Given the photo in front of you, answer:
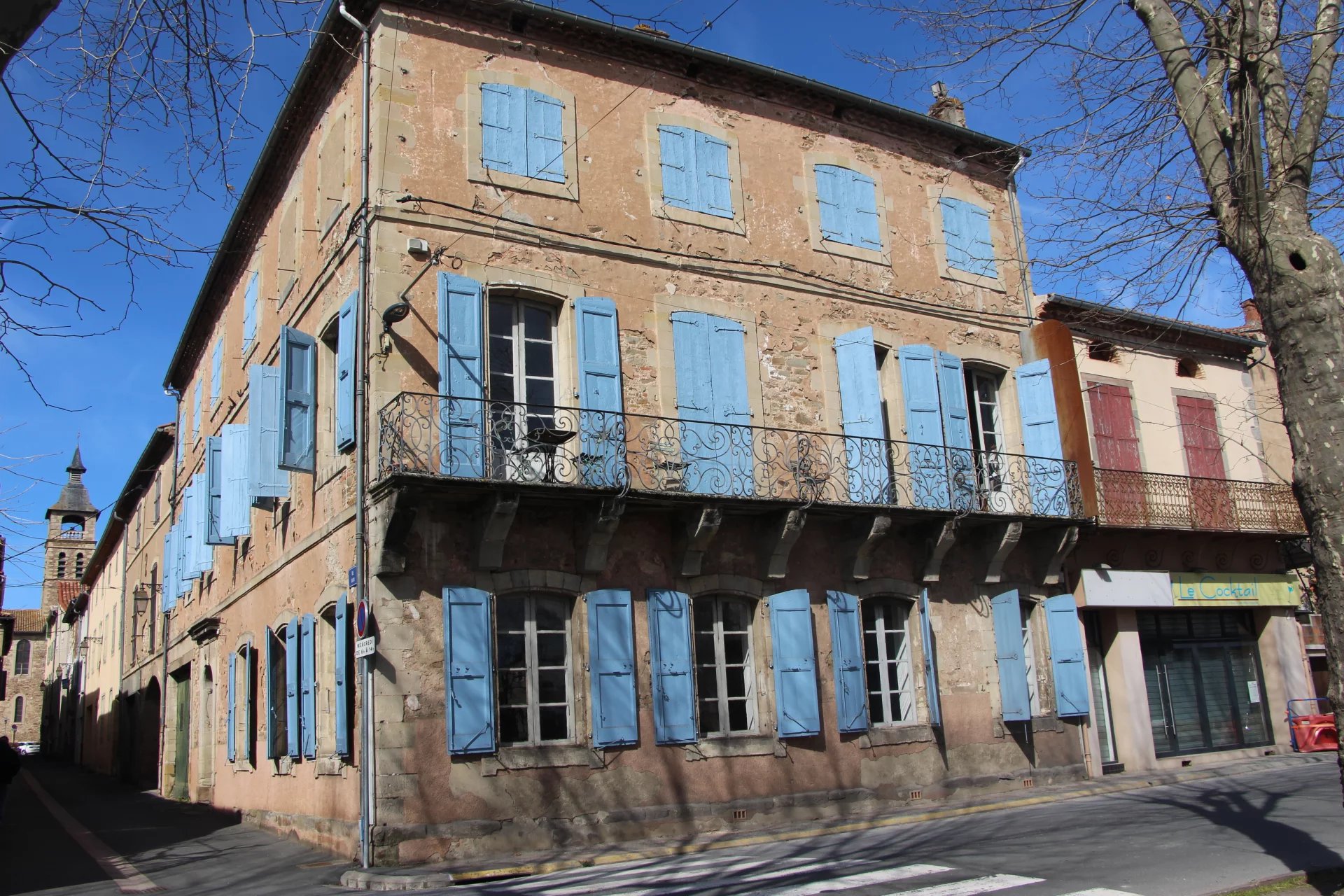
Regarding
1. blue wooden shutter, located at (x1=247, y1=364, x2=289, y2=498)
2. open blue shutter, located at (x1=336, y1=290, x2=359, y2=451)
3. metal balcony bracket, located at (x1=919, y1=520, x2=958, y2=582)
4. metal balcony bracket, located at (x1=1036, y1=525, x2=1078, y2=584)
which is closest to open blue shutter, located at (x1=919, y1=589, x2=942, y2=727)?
metal balcony bracket, located at (x1=919, y1=520, x2=958, y2=582)

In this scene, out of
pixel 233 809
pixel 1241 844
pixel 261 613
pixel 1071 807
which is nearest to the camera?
pixel 1241 844

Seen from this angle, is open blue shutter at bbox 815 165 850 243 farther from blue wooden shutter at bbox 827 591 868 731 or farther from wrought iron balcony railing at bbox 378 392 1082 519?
blue wooden shutter at bbox 827 591 868 731

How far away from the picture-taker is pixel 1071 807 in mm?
12008

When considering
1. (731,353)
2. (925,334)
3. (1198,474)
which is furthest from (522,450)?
(1198,474)

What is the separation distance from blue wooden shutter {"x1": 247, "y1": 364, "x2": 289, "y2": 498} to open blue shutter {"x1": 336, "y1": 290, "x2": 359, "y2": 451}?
1.43 meters

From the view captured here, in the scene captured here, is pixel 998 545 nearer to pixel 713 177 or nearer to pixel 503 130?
pixel 713 177

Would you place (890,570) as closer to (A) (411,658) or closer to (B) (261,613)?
(A) (411,658)

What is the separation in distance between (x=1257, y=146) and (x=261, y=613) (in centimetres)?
1294

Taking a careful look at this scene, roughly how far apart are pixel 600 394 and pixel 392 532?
9.25ft

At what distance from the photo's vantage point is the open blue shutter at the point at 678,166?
13.1 m

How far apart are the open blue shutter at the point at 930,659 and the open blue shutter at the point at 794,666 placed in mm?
1621

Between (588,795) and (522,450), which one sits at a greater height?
(522,450)

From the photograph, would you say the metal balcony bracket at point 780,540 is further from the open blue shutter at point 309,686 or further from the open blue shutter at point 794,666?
the open blue shutter at point 309,686

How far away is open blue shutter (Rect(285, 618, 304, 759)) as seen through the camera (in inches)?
482
